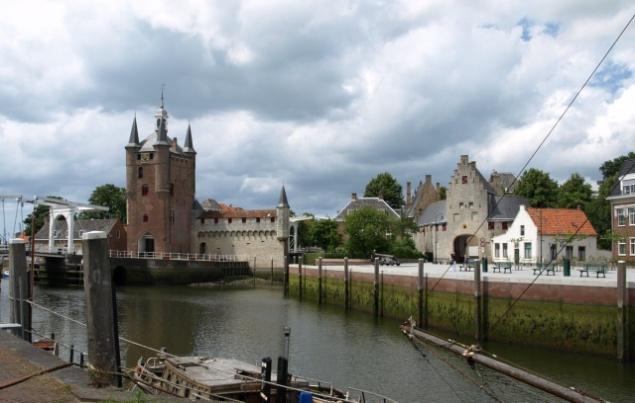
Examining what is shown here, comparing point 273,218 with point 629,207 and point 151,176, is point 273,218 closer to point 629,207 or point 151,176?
point 151,176

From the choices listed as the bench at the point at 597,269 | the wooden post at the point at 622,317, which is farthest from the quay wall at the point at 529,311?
the bench at the point at 597,269

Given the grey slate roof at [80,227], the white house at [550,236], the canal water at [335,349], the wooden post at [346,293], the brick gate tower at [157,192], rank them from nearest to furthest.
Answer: the canal water at [335,349] → the wooden post at [346,293] → the white house at [550,236] → the brick gate tower at [157,192] → the grey slate roof at [80,227]

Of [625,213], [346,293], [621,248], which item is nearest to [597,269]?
[346,293]

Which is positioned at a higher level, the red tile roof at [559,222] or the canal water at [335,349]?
the red tile roof at [559,222]

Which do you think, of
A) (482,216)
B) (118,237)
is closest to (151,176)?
(118,237)

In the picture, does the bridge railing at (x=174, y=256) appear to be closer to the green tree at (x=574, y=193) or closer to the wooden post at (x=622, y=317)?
the green tree at (x=574, y=193)

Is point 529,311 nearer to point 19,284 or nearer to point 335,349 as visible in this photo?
point 335,349

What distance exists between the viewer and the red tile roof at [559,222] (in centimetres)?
4981

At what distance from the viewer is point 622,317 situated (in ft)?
72.5

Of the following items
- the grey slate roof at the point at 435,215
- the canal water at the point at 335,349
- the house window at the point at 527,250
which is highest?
the grey slate roof at the point at 435,215

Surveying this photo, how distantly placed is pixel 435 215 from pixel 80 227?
46.8 meters

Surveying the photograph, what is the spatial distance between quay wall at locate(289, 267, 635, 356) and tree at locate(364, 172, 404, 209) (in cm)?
6792

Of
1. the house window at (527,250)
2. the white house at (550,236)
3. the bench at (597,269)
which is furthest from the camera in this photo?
the house window at (527,250)

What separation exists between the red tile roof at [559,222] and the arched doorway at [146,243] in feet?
150
